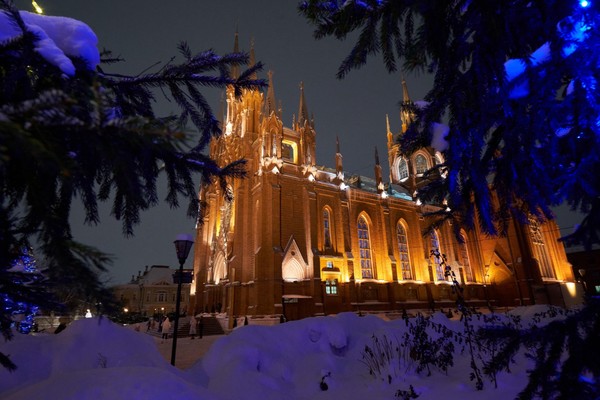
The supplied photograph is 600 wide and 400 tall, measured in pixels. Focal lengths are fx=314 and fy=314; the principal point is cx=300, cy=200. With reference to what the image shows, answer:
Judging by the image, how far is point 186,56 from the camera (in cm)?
294

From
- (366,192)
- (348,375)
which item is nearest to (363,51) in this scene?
(348,375)

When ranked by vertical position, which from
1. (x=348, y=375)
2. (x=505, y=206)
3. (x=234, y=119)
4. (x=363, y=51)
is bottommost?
(x=348, y=375)

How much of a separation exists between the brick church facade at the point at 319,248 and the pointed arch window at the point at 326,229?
3.7 inches

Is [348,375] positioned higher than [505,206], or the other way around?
[505,206]

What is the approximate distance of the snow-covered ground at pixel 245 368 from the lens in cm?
347

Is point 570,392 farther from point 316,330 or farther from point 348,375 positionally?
point 316,330

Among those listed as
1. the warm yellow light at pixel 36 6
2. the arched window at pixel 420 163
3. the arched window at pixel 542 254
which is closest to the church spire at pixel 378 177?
the arched window at pixel 420 163

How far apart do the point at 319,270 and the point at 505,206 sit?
23.3 m

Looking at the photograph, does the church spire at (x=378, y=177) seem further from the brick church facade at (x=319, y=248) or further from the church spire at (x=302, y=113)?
the church spire at (x=302, y=113)

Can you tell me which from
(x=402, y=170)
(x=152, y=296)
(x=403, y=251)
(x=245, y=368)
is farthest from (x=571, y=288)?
(x=152, y=296)

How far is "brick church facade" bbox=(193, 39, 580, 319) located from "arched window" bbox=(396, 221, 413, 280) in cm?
12

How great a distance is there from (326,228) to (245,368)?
23250 mm

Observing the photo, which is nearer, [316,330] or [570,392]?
[570,392]

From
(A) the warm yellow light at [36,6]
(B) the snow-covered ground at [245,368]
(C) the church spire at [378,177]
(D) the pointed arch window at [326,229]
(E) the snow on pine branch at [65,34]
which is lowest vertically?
(B) the snow-covered ground at [245,368]
